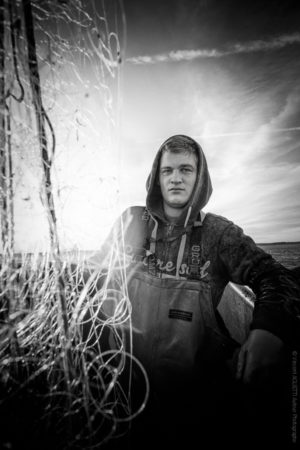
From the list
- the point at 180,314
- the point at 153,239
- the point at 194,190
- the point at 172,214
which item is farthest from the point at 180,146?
the point at 180,314

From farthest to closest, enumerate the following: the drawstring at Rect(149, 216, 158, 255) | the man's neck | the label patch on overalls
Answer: the man's neck < the drawstring at Rect(149, 216, 158, 255) < the label patch on overalls

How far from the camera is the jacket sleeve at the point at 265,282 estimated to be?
109 centimetres

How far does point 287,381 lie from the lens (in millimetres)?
965

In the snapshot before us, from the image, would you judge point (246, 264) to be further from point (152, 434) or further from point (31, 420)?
point (31, 420)

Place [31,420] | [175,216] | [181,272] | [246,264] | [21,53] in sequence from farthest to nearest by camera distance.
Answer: [175,216] → [181,272] → [246,264] → [31,420] → [21,53]

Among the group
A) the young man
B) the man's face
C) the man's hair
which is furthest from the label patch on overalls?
the man's hair

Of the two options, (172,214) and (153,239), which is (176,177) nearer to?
(172,214)

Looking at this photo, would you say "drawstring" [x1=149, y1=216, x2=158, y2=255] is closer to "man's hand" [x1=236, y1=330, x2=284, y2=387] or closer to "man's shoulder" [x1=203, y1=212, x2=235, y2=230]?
"man's shoulder" [x1=203, y1=212, x2=235, y2=230]

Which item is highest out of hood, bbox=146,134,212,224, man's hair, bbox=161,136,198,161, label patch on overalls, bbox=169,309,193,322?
man's hair, bbox=161,136,198,161

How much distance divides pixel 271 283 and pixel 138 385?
4.16 ft

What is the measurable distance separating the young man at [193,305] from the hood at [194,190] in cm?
1

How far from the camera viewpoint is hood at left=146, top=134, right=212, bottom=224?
199cm

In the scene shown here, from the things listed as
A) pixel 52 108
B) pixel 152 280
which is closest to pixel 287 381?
pixel 152 280

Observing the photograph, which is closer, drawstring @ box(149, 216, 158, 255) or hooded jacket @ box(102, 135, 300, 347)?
hooded jacket @ box(102, 135, 300, 347)
